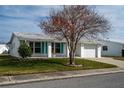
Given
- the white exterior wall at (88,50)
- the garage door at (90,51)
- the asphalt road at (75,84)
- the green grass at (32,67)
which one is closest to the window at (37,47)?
the white exterior wall at (88,50)

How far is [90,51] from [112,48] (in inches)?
451

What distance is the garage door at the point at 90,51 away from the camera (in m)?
34.9

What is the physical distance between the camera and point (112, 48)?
45.5m

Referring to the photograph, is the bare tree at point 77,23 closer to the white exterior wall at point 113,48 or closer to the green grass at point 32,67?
the green grass at point 32,67

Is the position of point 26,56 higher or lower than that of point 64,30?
lower

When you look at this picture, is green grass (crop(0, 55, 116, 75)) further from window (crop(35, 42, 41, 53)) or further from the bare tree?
window (crop(35, 42, 41, 53))

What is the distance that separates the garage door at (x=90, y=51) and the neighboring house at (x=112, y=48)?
9.20 meters

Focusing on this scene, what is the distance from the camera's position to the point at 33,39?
30031 mm

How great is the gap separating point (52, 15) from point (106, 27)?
5.44 meters

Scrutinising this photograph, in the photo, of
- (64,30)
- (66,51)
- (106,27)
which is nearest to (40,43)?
(66,51)

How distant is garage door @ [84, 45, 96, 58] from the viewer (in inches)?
1375

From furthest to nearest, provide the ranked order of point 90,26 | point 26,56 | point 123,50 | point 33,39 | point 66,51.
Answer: point 123,50, point 66,51, point 33,39, point 26,56, point 90,26

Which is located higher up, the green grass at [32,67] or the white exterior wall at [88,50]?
the white exterior wall at [88,50]

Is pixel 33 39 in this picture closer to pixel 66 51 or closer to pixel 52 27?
pixel 66 51
